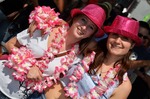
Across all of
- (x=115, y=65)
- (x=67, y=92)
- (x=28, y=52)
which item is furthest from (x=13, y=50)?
(x=115, y=65)

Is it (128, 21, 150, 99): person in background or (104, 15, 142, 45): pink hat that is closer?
(104, 15, 142, 45): pink hat

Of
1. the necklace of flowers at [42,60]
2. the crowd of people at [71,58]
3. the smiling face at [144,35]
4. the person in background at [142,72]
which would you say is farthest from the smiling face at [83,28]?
the smiling face at [144,35]

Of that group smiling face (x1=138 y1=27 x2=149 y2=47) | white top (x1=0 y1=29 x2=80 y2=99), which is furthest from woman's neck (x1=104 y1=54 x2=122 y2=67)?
smiling face (x1=138 y1=27 x2=149 y2=47)

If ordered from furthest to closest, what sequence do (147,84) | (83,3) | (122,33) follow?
(83,3)
(147,84)
(122,33)

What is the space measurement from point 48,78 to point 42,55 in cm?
16

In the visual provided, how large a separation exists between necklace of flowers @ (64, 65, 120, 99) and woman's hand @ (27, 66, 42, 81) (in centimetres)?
22

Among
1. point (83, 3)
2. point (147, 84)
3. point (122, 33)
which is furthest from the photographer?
point (83, 3)

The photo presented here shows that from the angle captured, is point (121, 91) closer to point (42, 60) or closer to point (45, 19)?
point (42, 60)

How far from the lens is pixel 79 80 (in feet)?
6.89

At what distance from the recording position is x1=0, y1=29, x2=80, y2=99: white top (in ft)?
6.71

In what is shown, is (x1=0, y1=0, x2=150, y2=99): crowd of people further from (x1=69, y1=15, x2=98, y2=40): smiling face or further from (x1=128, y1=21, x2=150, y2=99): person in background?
(x1=128, y1=21, x2=150, y2=99): person in background

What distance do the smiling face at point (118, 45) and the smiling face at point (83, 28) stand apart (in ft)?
0.44

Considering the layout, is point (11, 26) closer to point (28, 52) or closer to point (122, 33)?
point (28, 52)

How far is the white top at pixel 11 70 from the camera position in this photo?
80.5 inches
